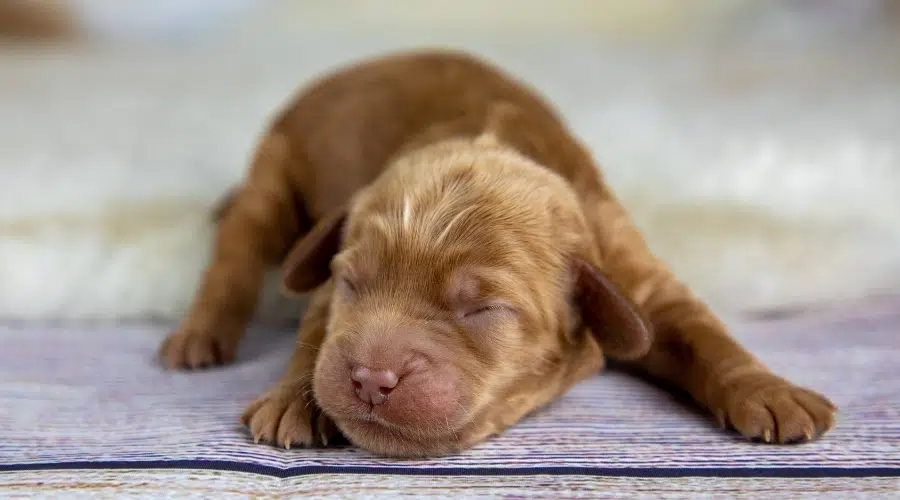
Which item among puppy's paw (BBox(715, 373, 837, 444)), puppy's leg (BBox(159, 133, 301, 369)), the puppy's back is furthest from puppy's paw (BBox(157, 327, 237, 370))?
puppy's paw (BBox(715, 373, 837, 444))

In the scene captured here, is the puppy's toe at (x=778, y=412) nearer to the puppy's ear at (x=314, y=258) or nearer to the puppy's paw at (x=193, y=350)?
the puppy's ear at (x=314, y=258)

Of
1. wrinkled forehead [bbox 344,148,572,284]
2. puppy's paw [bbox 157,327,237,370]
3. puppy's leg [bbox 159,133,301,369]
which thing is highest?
wrinkled forehead [bbox 344,148,572,284]

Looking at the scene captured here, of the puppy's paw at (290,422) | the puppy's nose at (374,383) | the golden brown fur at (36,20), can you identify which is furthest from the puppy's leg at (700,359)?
the golden brown fur at (36,20)

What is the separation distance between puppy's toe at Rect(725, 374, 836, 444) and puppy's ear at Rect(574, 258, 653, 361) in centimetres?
25

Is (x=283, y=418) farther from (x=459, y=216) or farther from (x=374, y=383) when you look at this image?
(x=459, y=216)

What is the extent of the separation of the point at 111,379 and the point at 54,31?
9.69 ft

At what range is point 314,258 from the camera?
208 centimetres

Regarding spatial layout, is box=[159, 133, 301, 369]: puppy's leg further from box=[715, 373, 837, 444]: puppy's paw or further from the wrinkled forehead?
box=[715, 373, 837, 444]: puppy's paw

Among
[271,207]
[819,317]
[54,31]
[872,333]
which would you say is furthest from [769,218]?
[54,31]

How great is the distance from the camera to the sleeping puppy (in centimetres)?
155

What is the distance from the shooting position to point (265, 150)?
3.04 metres

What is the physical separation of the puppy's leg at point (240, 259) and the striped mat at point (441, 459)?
0.12 metres

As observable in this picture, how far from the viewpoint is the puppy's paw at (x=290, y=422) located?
5.35ft

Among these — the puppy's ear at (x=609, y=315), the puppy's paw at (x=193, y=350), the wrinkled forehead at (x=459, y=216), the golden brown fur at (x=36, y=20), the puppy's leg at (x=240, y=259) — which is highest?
the golden brown fur at (x=36, y=20)
